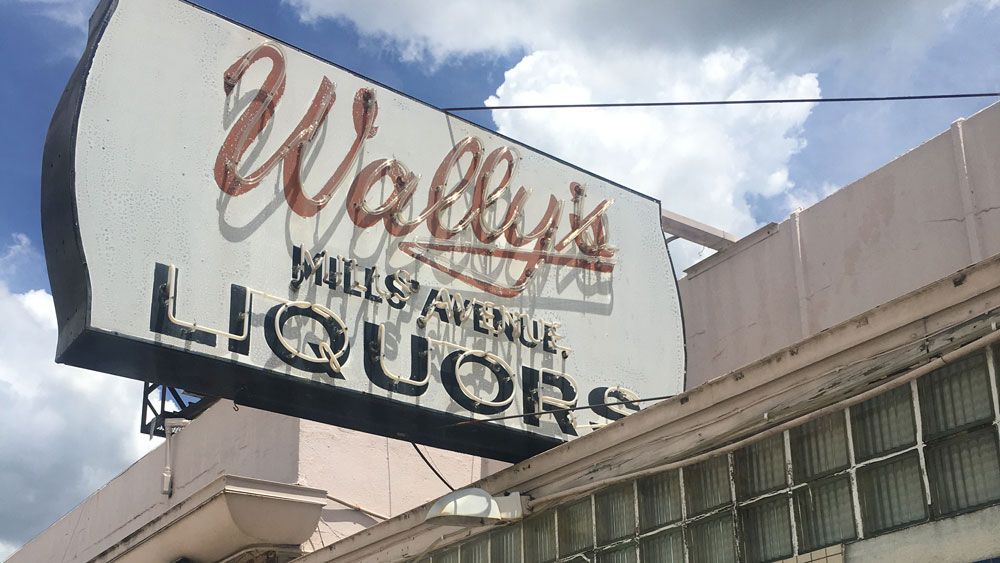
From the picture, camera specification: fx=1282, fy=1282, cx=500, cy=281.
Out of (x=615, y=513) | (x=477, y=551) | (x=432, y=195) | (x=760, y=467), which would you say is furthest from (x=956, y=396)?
(x=432, y=195)

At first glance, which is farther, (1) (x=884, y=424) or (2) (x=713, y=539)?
(2) (x=713, y=539)

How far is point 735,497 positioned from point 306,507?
7.67 metres

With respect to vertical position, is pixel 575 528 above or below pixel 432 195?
below

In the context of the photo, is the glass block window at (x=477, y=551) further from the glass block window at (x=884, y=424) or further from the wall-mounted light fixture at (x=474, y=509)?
the glass block window at (x=884, y=424)

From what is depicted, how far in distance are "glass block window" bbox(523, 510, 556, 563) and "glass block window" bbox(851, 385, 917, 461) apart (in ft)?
10.7

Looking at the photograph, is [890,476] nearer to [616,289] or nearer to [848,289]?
[616,289]

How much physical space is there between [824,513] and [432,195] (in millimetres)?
5184

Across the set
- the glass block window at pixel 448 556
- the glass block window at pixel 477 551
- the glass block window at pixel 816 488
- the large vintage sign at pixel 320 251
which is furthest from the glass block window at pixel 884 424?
the glass block window at pixel 448 556

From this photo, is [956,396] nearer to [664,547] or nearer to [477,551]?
[664,547]

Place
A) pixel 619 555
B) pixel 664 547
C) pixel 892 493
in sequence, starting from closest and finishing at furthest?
pixel 892 493, pixel 664 547, pixel 619 555

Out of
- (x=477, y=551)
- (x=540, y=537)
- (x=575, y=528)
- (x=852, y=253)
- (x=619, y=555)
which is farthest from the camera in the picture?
(x=852, y=253)

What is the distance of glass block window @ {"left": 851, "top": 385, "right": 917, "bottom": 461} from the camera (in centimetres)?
798

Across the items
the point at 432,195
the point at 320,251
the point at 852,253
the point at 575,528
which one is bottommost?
the point at 575,528

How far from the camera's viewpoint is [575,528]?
34.5 ft
